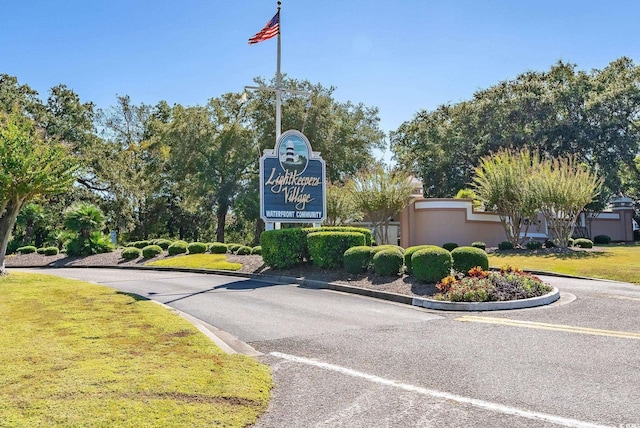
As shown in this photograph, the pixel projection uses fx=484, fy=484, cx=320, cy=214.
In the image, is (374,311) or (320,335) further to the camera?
(374,311)

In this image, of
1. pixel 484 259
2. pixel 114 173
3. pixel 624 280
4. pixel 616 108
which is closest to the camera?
pixel 484 259

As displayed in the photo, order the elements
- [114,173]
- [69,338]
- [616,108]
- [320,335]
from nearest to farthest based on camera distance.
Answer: [69,338], [320,335], [616,108], [114,173]

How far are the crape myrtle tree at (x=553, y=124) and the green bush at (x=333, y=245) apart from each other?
23295 millimetres

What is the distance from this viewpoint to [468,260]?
40.9ft

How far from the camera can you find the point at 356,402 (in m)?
4.70

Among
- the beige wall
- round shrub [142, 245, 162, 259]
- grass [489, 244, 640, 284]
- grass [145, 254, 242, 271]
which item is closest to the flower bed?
grass [489, 244, 640, 284]

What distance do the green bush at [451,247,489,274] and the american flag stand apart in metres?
11.6

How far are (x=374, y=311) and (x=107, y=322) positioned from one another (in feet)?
16.8

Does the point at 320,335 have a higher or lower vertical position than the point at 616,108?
lower

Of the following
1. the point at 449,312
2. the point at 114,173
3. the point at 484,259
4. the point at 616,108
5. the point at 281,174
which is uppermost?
the point at 616,108

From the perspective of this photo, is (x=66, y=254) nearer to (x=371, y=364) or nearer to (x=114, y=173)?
(x=114, y=173)

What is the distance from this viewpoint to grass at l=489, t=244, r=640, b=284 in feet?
51.7

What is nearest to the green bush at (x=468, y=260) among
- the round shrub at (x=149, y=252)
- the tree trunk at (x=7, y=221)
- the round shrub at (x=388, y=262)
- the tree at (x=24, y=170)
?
the round shrub at (x=388, y=262)

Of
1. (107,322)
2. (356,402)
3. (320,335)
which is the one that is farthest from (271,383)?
(107,322)
